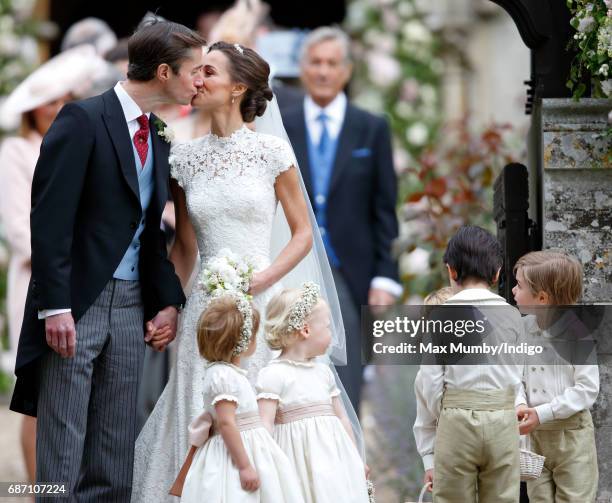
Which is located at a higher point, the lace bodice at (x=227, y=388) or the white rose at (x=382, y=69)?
the white rose at (x=382, y=69)

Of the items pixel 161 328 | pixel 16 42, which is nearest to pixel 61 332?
pixel 161 328

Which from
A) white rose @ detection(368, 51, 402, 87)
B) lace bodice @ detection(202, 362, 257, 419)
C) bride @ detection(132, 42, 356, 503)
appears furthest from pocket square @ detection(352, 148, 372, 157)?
white rose @ detection(368, 51, 402, 87)

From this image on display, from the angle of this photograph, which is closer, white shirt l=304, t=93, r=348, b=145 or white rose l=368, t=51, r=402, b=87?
white shirt l=304, t=93, r=348, b=145

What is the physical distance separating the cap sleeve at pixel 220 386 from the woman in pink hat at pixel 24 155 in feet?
8.54

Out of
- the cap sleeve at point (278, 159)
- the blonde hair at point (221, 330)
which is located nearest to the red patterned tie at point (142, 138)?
the cap sleeve at point (278, 159)

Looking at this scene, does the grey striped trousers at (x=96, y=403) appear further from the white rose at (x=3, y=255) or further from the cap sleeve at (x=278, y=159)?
the white rose at (x=3, y=255)

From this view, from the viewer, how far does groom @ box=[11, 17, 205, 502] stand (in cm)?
558

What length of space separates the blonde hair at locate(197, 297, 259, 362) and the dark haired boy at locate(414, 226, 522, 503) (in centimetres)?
70

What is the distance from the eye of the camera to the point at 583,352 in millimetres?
5848

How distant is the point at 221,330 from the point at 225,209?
0.85 m

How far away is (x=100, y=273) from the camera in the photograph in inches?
225

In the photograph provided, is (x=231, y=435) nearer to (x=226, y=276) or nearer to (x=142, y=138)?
(x=226, y=276)

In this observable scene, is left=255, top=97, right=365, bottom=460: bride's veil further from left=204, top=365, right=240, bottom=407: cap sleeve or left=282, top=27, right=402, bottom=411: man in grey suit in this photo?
left=282, top=27, right=402, bottom=411: man in grey suit

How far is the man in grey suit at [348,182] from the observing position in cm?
838
